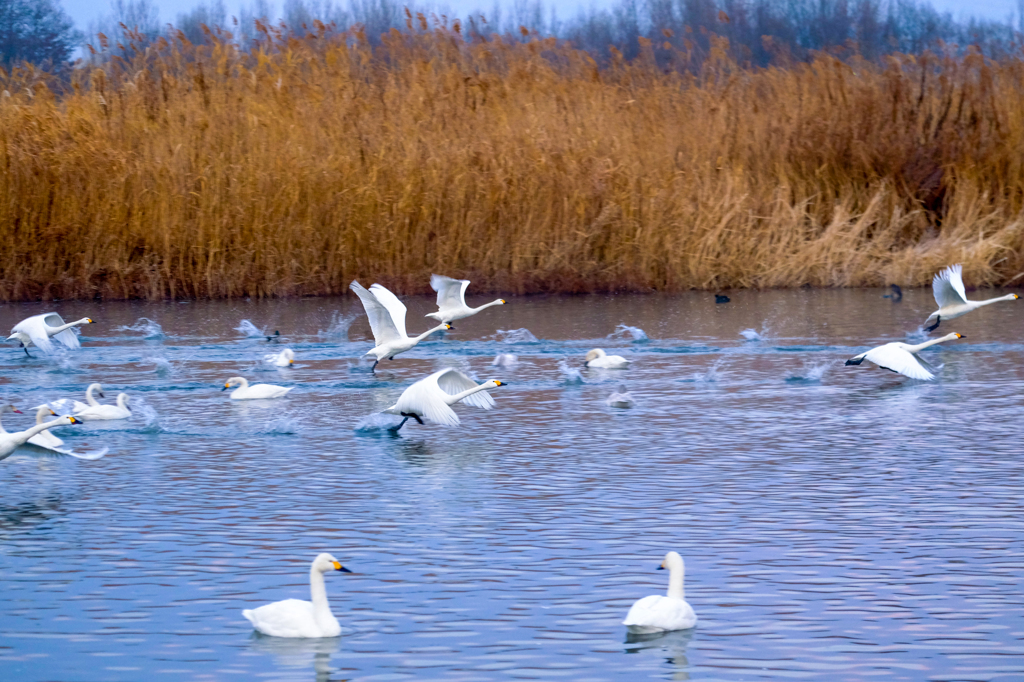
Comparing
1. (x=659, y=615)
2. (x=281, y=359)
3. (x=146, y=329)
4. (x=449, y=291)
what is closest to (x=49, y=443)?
(x=281, y=359)

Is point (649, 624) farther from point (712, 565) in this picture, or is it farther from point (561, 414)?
point (561, 414)

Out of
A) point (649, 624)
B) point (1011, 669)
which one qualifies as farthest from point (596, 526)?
point (1011, 669)

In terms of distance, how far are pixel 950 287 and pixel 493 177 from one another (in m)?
6.55

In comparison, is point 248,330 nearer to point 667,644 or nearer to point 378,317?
point 378,317

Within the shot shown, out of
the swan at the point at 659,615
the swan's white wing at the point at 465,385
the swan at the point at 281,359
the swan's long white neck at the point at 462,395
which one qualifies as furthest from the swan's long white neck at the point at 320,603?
the swan at the point at 281,359

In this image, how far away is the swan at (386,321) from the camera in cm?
1095

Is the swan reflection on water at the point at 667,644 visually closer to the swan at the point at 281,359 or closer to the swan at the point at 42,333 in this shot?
the swan at the point at 281,359

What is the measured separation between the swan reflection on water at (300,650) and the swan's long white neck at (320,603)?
0.06 m

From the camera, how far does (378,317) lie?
1124cm

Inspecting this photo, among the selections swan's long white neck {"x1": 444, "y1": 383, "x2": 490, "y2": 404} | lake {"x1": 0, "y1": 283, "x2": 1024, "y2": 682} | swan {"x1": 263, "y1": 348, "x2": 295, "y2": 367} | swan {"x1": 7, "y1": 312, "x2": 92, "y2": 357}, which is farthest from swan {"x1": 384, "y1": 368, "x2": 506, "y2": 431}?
swan {"x1": 7, "y1": 312, "x2": 92, "y2": 357}

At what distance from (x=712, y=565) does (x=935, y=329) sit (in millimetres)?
9295

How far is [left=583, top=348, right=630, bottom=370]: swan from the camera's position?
448 inches

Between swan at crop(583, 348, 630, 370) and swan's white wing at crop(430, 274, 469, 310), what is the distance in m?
1.76

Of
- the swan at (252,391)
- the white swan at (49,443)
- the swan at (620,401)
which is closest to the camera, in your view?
the white swan at (49,443)
